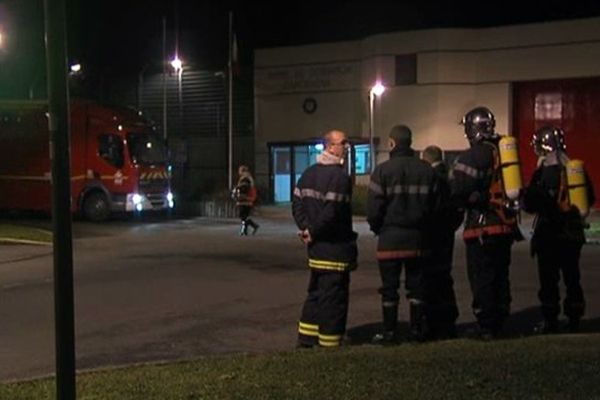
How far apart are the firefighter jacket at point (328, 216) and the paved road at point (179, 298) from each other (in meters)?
1.38

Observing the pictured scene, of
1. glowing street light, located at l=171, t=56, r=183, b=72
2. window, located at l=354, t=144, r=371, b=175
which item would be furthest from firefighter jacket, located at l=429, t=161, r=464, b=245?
glowing street light, located at l=171, t=56, r=183, b=72

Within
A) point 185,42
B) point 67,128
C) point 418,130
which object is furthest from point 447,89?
point 67,128

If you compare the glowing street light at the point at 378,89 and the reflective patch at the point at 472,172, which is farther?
the glowing street light at the point at 378,89

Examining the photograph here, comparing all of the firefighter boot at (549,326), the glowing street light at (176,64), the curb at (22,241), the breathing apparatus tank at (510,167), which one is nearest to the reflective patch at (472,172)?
the breathing apparatus tank at (510,167)

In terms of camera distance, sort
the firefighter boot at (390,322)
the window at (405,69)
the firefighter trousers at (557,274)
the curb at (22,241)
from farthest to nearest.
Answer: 1. the window at (405,69)
2. the curb at (22,241)
3. the firefighter trousers at (557,274)
4. the firefighter boot at (390,322)

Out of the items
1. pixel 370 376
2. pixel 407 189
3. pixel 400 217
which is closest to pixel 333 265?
pixel 400 217

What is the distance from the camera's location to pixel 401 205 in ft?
26.5

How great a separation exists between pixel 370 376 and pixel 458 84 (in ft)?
91.2

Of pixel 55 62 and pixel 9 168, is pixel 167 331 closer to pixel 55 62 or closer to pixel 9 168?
pixel 55 62

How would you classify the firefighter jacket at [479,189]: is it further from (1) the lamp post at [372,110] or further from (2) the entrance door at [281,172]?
(2) the entrance door at [281,172]

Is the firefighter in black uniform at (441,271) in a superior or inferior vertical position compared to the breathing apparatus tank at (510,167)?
inferior

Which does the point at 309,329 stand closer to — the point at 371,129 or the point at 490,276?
the point at 490,276

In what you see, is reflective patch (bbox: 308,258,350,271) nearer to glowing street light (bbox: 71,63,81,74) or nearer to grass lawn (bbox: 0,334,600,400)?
grass lawn (bbox: 0,334,600,400)

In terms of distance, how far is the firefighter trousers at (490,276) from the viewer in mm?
8453
